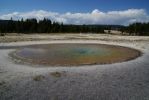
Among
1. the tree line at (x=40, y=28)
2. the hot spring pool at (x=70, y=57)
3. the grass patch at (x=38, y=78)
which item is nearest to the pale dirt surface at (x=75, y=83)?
the grass patch at (x=38, y=78)

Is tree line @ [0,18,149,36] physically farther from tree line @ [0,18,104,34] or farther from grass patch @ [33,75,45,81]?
grass patch @ [33,75,45,81]

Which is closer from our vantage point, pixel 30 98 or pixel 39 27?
pixel 30 98

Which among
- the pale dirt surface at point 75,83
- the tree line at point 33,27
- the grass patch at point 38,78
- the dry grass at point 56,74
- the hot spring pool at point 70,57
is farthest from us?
the tree line at point 33,27

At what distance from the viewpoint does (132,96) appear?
9047mm

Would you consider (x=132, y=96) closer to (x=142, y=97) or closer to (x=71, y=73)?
(x=142, y=97)

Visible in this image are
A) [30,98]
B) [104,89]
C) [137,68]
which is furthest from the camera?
[137,68]

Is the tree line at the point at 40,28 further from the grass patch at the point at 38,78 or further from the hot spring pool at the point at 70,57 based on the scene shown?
the grass patch at the point at 38,78

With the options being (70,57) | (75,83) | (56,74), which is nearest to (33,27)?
(70,57)

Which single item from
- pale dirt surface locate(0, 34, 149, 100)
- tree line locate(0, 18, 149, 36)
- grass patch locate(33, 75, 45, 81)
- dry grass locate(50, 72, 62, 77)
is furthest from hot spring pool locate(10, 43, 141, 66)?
tree line locate(0, 18, 149, 36)

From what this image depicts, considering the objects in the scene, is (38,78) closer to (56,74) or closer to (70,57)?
(56,74)

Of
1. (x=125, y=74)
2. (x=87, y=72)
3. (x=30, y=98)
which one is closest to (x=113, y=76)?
(x=125, y=74)

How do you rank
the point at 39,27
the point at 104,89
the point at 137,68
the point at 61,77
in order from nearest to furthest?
1. the point at 104,89
2. the point at 61,77
3. the point at 137,68
4. the point at 39,27

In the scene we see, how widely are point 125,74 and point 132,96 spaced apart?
384 centimetres

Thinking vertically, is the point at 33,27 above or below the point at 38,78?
above
